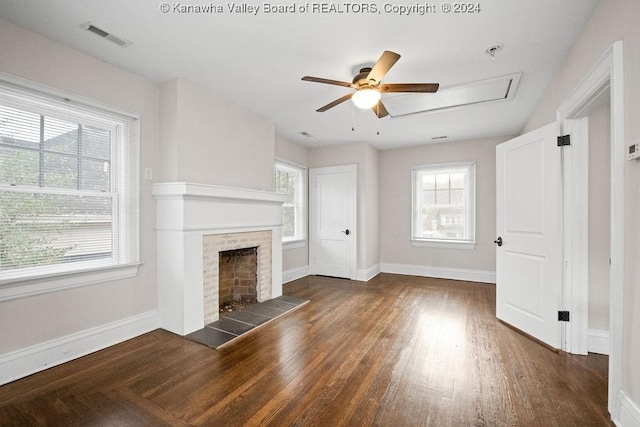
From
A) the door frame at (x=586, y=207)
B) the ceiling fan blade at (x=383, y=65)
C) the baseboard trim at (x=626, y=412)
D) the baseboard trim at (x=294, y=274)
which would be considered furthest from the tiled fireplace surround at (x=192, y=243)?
the baseboard trim at (x=626, y=412)

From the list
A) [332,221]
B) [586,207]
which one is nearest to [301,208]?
[332,221]

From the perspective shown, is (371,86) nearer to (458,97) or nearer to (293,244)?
(458,97)

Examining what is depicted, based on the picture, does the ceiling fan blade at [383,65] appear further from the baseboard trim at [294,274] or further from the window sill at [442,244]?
the window sill at [442,244]

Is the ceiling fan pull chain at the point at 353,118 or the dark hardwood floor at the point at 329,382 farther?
the ceiling fan pull chain at the point at 353,118

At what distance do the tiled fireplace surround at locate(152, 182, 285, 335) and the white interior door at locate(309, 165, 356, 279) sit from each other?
2.36m

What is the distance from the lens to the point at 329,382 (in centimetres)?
208

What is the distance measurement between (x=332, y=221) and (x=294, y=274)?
4.11ft

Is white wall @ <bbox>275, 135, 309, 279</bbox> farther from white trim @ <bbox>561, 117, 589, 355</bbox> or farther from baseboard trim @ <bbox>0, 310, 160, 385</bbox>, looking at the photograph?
white trim @ <bbox>561, 117, 589, 355</bbox>

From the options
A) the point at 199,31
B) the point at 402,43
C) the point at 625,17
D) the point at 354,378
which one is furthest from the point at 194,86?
the point at 625,17

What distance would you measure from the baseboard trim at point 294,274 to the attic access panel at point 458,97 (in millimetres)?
3204

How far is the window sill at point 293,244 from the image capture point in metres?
5.11

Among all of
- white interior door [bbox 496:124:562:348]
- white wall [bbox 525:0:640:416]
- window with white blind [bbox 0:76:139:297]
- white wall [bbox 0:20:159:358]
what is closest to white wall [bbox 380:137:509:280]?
white interior door [bbox 496:124:562:348]

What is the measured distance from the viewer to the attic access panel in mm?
2990

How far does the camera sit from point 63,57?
7.82 feet
